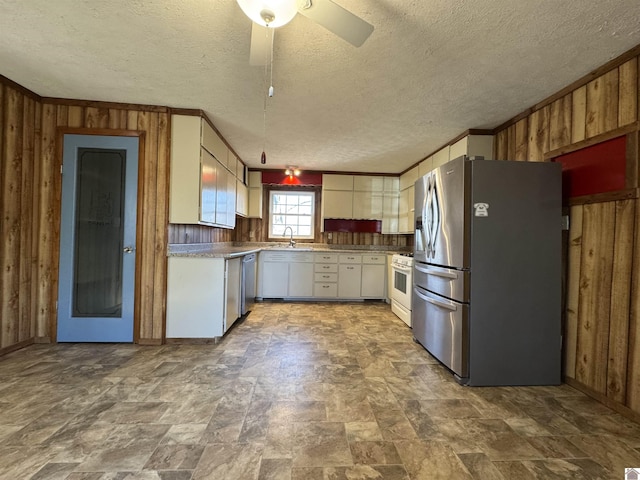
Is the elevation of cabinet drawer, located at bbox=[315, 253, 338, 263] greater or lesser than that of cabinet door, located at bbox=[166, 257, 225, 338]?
greater

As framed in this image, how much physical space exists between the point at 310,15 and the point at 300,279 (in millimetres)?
4147

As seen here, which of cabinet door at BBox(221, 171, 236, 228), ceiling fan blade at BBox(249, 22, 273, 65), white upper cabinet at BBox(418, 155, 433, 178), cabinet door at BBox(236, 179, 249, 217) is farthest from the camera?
cabinet door at BBox(236, 179, 249, 217)

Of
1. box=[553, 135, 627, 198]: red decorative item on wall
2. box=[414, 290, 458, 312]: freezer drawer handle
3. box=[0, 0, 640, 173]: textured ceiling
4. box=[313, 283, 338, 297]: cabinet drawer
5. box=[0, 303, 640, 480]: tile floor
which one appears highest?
box=[0, 0, 640, 173]: textured ceiling

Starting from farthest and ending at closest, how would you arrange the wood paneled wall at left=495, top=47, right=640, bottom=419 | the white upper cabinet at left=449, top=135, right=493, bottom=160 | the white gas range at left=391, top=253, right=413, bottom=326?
the white gas range at left=391, top=253, right=413, bottom=326, the white upper cabinet at left=449, top=135, right=493, bottom=160, the wood paneled wall at left=495, top=47, right=640, bottom=419

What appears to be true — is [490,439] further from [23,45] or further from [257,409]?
[23,45]

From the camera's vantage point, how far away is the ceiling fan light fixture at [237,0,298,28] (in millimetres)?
1352

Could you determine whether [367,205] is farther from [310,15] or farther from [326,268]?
[310,15]

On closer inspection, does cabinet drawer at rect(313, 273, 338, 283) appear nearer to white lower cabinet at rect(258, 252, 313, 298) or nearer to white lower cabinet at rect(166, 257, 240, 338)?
white lower cabinet at rect(258, 252, 313, 298)

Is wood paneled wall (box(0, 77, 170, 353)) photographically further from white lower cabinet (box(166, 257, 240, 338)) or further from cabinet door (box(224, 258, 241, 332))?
cabinet door (box(224, 258, 241, 332))

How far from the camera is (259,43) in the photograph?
5.38 ft

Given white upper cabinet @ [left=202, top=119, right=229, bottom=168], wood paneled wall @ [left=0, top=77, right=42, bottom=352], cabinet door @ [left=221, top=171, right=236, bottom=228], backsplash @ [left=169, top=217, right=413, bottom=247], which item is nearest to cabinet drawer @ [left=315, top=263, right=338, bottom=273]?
backsplash @ [left=169, top=217, right=413, bottom=247]

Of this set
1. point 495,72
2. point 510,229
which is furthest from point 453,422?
point 495,72

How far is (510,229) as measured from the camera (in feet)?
7.59

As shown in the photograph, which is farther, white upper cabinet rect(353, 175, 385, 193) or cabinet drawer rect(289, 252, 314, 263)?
white upper cabinet rect(353, 175, 385, 193)
